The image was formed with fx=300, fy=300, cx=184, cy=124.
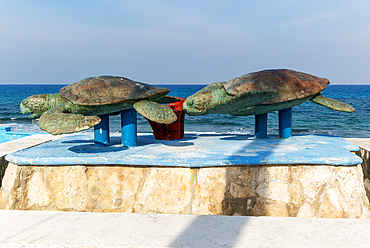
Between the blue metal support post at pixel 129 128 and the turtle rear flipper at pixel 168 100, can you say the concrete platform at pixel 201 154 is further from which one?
the turtle rear flipper at pixel 168 100

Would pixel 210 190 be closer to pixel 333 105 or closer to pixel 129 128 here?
pixel 129 128

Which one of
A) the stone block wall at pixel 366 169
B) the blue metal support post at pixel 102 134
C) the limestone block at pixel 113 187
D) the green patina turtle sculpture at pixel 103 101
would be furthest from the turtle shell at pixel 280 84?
the blue metal support post at pixel 102 134

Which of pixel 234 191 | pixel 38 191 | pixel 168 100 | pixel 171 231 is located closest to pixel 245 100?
pixel 234 191

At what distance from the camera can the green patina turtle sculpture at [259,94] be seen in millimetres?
4609

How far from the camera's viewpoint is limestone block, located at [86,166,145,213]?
3.80 metres

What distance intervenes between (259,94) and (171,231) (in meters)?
3.01

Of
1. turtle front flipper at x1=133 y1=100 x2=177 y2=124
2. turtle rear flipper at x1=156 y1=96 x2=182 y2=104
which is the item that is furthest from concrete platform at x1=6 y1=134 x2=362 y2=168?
turtle rear flipper at x1=156 y1=96 x2=182 y2=104

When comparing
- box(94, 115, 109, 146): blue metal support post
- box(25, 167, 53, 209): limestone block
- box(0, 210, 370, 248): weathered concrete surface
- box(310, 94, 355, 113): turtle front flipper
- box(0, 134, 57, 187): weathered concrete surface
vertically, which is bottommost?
box(25, 167, 53, 209): limestone block

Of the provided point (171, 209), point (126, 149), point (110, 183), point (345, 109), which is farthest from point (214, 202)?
point (345, 109)

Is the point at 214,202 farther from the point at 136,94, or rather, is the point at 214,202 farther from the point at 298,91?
the point at 298,91

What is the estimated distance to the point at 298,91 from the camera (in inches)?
203

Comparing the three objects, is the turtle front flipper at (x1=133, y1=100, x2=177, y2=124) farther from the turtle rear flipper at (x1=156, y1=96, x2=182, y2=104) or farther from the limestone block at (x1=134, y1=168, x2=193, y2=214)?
the turtle rear flipper at (x1=156, y1=96, x2=182, y2=104)

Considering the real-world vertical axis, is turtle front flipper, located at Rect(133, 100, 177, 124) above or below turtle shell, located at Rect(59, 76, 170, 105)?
below

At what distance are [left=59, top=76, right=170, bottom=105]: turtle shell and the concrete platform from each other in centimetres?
76
